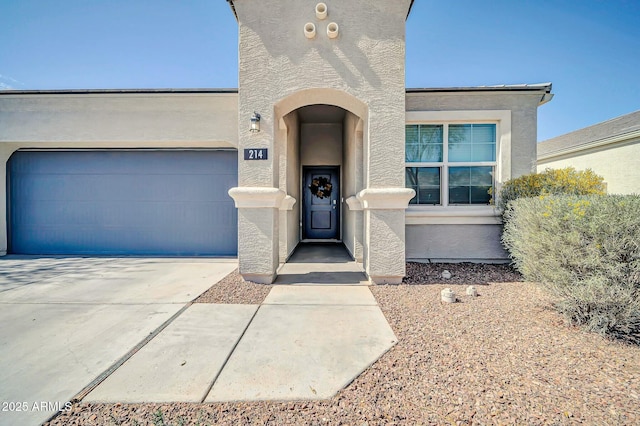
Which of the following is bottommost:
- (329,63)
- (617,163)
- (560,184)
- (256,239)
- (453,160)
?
(256,239)

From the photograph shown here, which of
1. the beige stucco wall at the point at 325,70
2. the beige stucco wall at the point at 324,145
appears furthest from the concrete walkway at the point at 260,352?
the beige stucco wall at the point at 324,145

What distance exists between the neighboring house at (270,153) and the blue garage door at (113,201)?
0.10 feet

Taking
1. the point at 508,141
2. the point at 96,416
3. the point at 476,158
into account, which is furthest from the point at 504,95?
the point at 96,416

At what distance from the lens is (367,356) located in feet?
8.25

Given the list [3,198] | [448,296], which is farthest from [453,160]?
[3,198]

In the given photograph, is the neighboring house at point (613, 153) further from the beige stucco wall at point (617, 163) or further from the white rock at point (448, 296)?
the white rock at point (448, 296)

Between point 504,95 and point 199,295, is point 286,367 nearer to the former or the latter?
point 199,295

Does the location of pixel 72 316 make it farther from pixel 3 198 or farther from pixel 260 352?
pixel 3 198

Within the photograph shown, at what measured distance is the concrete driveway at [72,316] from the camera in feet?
7.04

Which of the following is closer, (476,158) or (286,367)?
(286,367)

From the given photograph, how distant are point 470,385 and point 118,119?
323 inches

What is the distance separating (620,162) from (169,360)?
16538 mm

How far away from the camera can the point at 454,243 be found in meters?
6.14

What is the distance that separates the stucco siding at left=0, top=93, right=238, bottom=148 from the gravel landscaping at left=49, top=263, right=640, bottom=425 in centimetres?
560
